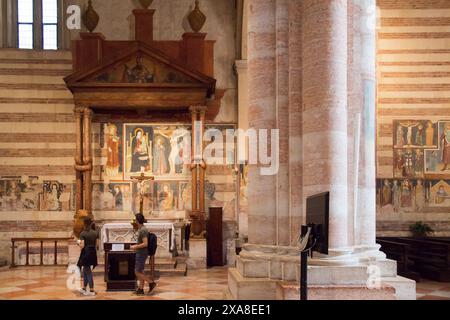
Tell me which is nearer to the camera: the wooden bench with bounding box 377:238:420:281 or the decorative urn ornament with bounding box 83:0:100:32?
the wooden bench with bounding box 377:238:420:281

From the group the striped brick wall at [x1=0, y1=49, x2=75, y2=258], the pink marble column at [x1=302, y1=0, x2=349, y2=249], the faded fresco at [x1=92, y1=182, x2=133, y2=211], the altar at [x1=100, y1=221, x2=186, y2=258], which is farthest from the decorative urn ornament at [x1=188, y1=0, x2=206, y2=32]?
the pink marble column at [x1=302, y1=0, x2=349, y2=249]

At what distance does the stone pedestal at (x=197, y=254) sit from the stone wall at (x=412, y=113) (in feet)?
16.0

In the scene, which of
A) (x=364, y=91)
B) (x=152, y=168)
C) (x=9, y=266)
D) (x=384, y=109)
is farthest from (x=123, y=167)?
(x=364, y=91)

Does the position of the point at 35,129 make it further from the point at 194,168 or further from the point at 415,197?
the point at 415,197

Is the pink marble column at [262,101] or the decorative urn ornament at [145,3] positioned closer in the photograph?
the pink marble column at [262,101]

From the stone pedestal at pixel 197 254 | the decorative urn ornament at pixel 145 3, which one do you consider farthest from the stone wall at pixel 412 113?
the decorative urn ornament at pixel 145 3

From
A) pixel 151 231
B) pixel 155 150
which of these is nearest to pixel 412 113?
pixel 155 150

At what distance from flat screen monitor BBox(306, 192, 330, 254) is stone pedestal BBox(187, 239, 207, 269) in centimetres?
1028

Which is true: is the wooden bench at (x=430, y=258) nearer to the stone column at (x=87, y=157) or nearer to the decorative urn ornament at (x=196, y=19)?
the decorative urn ornament at (x=196, y=19)

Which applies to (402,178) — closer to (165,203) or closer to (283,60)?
(165,203)

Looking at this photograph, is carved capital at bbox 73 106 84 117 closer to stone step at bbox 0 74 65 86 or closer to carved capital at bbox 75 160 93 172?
carved capital at bbox 75 160 93 172

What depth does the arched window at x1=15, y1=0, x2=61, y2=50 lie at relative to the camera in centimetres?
1811

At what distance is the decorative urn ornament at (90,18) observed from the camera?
16719mm

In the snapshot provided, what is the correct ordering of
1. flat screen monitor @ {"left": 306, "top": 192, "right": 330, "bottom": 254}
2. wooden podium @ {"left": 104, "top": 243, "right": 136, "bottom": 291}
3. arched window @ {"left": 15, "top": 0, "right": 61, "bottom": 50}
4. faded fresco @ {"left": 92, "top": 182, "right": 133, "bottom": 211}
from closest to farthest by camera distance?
flat screen monitor @ {"left": 306, "top": 192, "right": 330, "bottom": 254}
wooden podium @ {"left": 104, "top": 243, "right": 136, "bottom": 291}
faded fresco @ {"left": 92, "top": 182, "right": 133, "bottom": 211}
arched window @ {"left": 15, "top": 0, "right": 61, "bottom": 50}
